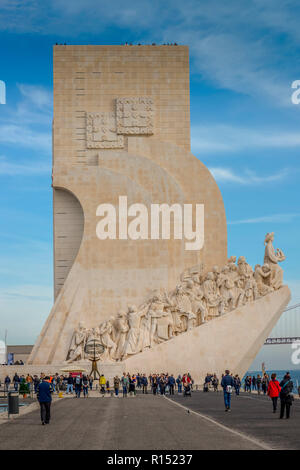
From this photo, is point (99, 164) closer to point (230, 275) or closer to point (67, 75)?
point (67, 75)

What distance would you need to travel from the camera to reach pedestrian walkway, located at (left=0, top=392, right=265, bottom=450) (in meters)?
8.51

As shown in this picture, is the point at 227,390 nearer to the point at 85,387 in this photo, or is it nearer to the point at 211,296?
the point at 85,387

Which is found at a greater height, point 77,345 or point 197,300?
point 197,300

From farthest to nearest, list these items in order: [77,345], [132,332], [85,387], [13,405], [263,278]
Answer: [263,278] < [77,345] < [132,332] < [85,387] < [13,405]

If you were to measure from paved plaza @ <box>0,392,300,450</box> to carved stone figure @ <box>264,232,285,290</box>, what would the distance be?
14.4 m

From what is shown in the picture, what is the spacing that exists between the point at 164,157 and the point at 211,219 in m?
3.26

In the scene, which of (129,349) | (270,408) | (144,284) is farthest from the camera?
(144,284)

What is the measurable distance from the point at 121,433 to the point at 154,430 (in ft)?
1.84

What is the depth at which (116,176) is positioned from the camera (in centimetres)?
3067

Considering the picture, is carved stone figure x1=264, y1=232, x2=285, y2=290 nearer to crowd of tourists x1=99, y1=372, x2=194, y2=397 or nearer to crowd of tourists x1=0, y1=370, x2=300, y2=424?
crowd of tourists x1=0, y1=370, x2=300, y2=424

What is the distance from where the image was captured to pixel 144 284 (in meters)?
30.2

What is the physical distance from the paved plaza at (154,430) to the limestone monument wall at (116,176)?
1520cm

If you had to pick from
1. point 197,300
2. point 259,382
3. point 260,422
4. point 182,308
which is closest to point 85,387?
point 259,382
